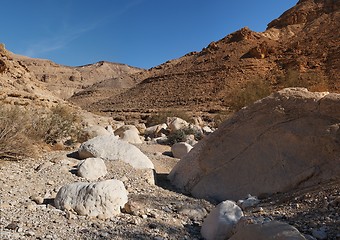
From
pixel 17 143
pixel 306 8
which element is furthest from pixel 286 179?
pixel 306 8

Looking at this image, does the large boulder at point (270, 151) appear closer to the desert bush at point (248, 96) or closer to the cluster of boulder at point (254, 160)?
the cluster of boulder at point (254, 160)

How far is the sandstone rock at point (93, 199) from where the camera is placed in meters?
3.64

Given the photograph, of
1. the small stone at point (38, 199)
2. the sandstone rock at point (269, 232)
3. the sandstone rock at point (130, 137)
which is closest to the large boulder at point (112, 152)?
the small stone at point (38, 199)

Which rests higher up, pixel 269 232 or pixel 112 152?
pixel 112 152

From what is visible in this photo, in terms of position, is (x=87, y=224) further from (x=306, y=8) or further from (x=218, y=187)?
(x=306, y=8)

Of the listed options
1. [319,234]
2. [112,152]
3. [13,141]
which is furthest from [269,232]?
[13,141]

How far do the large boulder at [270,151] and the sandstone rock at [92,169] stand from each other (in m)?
1.09

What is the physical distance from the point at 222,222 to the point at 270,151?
1770 millimetres

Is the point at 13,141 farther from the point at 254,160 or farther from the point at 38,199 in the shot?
the point at 254,160

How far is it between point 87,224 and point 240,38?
42382 millimetres

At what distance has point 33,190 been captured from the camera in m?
4.25

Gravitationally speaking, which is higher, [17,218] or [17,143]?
[17,143]

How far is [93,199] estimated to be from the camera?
3688mm

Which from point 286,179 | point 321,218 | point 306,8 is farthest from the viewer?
point 306,8
